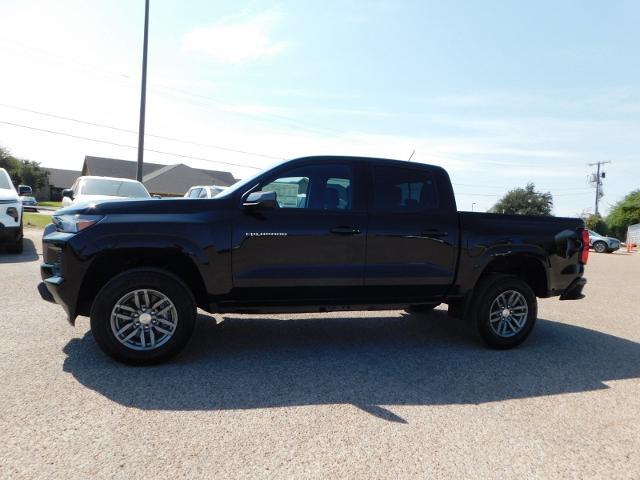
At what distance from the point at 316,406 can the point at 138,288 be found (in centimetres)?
183

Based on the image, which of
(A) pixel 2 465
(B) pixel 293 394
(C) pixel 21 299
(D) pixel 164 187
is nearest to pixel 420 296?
(B) pixel 293 394

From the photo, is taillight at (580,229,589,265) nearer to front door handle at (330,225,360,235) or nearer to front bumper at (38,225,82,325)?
front door handle at (330,225,360,235)

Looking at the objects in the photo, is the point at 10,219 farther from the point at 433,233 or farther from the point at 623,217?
the point at 623,217

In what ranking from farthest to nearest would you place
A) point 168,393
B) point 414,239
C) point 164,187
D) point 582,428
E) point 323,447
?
point 164,187, point 414,239, point 168,393, point 582,428, point 323,447

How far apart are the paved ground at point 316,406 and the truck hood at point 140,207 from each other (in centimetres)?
133

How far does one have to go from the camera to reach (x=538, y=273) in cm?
542

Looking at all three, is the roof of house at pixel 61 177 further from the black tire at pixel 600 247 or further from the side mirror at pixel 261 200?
the side mirror at pixel 261 200

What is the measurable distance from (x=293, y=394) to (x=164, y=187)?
58387mm

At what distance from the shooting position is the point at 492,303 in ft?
16.3

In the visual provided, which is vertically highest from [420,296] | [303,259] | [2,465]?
[303,259]

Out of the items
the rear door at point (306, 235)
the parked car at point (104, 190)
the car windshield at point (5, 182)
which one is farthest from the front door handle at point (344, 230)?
the car windshield at point (5, 182)

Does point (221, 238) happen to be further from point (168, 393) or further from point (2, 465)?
point (2, 465)

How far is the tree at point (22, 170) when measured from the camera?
6838cm

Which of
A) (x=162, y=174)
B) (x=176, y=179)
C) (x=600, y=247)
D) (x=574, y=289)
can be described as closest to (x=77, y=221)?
(x=574, y=289)
